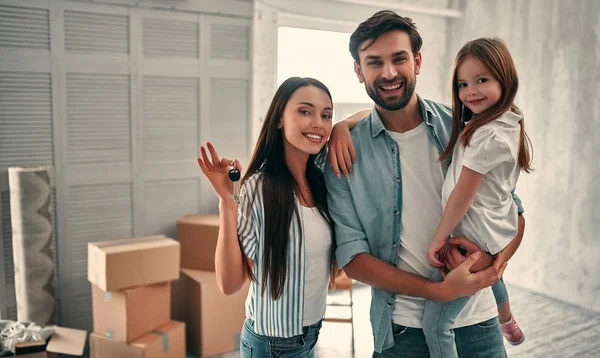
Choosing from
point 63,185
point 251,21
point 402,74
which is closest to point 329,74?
point 251,21

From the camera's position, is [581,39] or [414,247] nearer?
[414,247]

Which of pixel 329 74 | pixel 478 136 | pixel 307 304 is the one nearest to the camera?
pixel 478 136

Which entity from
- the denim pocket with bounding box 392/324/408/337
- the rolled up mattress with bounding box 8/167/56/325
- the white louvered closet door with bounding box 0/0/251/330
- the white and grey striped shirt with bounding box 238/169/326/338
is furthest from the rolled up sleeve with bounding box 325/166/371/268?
the white louvered closet door with bounding box 0/0/251/330

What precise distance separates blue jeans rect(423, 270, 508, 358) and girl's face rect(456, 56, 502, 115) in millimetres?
602

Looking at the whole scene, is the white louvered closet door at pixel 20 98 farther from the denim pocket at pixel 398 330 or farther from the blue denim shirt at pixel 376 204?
the denim pocket at pixel 398 330

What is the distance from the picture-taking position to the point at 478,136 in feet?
5.09

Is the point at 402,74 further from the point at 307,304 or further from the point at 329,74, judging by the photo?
the point at 329,74

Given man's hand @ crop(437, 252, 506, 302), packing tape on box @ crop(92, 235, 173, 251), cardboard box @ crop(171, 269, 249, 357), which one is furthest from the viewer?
cardboard box @ crop(171, 269, 249, 357)

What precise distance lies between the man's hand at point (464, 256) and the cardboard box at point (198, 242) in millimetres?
2327

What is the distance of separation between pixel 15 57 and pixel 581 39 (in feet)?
14.3

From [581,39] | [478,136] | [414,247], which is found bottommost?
[414,247]

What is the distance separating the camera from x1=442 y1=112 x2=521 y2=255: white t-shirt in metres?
1.52

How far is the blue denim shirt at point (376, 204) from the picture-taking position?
5.18 feet

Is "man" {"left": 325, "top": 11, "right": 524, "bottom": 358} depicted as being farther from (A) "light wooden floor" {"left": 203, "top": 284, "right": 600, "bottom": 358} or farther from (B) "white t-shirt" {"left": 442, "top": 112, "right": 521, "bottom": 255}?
(A) "light wooden floor" {"left": 203, "top": 284, "right": 600, "bottom": 358}
